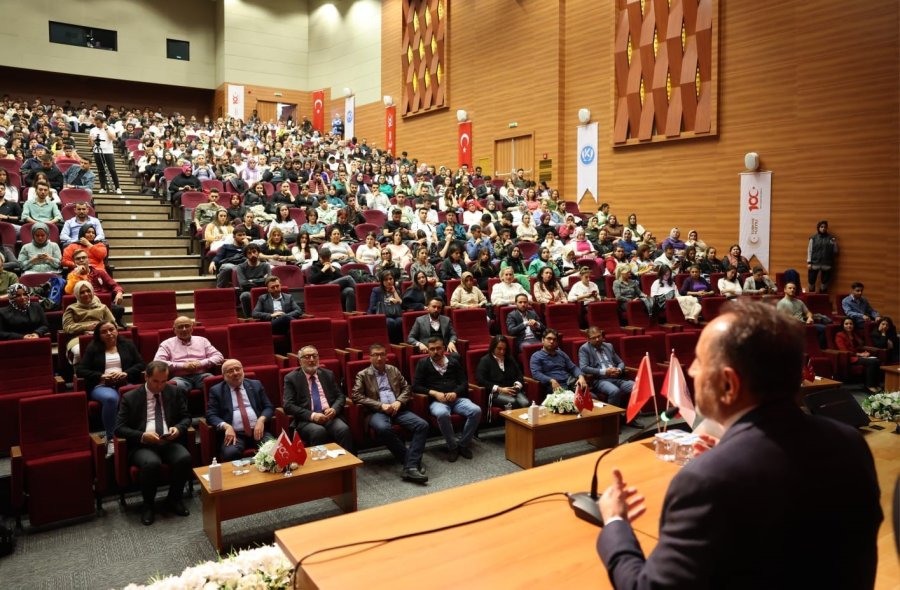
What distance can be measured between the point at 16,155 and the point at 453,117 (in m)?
8.59

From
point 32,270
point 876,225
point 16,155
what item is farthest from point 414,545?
point 16,155

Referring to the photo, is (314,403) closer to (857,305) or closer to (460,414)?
(460,414)

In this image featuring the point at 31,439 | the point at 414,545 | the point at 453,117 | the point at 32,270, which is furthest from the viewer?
the point at 453,117

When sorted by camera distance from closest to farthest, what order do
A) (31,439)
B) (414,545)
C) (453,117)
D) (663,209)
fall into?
(414,545), (31,439), (663,209), (453,117)

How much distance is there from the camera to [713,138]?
9508 mm

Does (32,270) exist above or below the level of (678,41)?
below

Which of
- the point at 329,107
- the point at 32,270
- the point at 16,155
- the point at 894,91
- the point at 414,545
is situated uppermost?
the point at 329,107

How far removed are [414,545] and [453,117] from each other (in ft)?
45.4

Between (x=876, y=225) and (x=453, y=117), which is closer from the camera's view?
(x=876, y=225)

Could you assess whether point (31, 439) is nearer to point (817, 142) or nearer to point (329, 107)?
point (817, 142)

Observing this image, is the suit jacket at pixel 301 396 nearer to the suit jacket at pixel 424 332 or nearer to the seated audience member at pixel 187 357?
the seated audience member at pixel 187 357

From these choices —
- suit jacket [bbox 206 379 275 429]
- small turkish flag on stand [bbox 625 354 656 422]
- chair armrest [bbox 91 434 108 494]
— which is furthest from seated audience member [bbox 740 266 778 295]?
chair armrest [bbox 91 434 108 494]

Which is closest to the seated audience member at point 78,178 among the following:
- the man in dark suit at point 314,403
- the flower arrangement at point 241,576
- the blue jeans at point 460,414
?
the man in dark suit at point 314,403

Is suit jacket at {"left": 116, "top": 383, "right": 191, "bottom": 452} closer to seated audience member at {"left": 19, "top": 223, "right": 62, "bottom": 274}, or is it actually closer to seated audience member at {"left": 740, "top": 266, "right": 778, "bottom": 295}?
seated audience member at {"left": 19, "top": 223, "right": 62, "bottom": 274}
